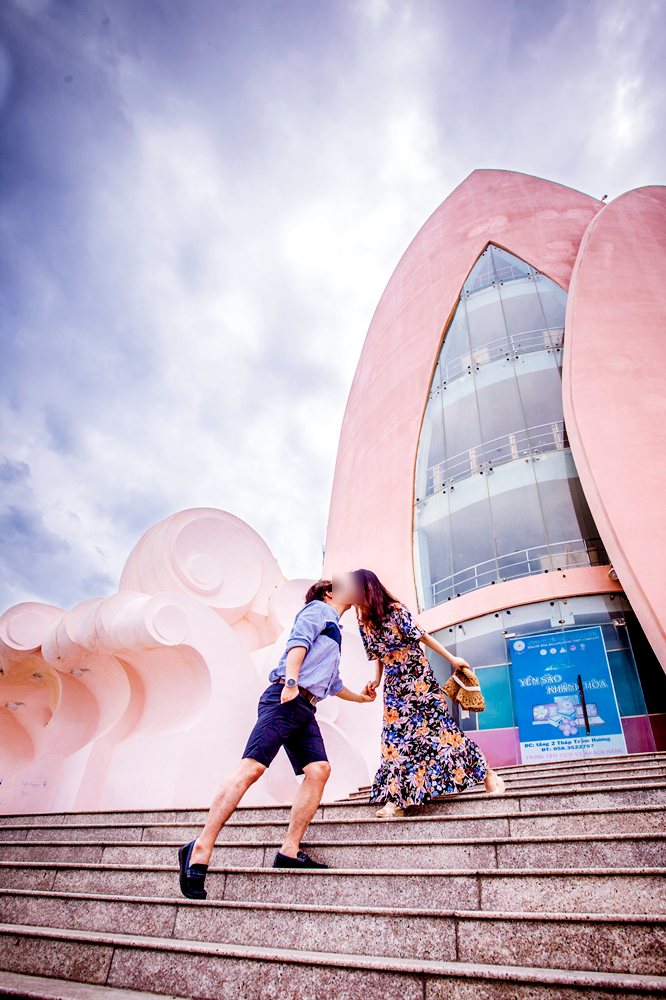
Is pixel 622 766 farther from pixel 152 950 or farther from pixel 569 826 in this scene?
pixel 152 950

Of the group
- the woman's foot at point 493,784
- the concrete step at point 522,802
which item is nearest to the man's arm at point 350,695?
the concrete step at point 522,802

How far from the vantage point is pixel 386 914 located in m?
2.07

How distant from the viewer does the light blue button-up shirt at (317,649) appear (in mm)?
2951

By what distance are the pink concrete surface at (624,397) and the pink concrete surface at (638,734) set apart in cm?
111

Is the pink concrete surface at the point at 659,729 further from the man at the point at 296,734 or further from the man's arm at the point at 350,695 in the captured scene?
the man at the point at 296,734

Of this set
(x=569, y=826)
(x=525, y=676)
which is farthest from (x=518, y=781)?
(x=525, y=676)

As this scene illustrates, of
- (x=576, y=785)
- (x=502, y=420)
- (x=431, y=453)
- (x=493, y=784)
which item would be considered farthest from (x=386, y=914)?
(x=431, y=453)

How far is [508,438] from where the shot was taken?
11.8m

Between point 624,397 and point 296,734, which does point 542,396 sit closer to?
point 624,397

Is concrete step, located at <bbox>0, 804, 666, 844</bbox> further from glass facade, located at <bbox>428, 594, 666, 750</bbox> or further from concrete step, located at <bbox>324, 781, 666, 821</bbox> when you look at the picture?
glass facade, located at <bbox>428, 594, 666, 750</bbox>

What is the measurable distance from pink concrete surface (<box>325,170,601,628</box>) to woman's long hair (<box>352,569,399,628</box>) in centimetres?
762

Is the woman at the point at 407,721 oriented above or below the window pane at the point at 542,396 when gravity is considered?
below

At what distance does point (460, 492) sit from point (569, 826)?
9325 millimetres

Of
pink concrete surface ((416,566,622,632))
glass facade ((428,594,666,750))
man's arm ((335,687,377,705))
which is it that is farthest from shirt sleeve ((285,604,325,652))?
pink concrete surface ((416,566,622,632))
